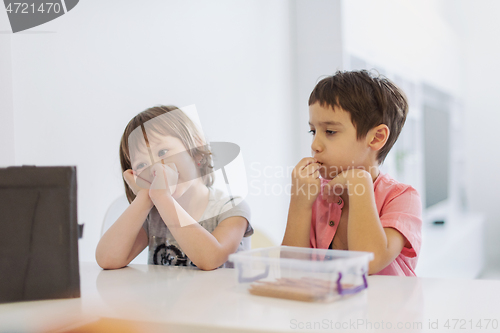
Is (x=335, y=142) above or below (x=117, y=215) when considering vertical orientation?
above

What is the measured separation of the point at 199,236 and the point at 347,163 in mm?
317

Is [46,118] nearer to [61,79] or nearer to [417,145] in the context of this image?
[61,79]

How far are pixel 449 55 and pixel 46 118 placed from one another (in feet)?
10.6

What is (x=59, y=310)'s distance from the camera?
0.46 m

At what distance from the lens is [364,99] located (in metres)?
0.79

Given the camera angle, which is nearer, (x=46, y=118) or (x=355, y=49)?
(x=46, y=118)

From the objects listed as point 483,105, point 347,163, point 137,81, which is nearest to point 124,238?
point 347,163

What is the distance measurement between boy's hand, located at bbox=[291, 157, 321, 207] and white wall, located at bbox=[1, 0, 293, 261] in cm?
60

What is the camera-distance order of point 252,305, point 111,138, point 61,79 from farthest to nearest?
point 111,138 < point 61,79 < point 252,305

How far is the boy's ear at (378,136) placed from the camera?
31.5 inches

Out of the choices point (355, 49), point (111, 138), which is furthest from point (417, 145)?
point (111, 138)

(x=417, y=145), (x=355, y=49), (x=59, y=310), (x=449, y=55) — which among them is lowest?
(x=59, y=310)

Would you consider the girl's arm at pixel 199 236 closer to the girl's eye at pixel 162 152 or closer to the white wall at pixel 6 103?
the girl's eye at pixel 162 152

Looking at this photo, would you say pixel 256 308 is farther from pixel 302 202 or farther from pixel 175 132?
pixel 175 132
